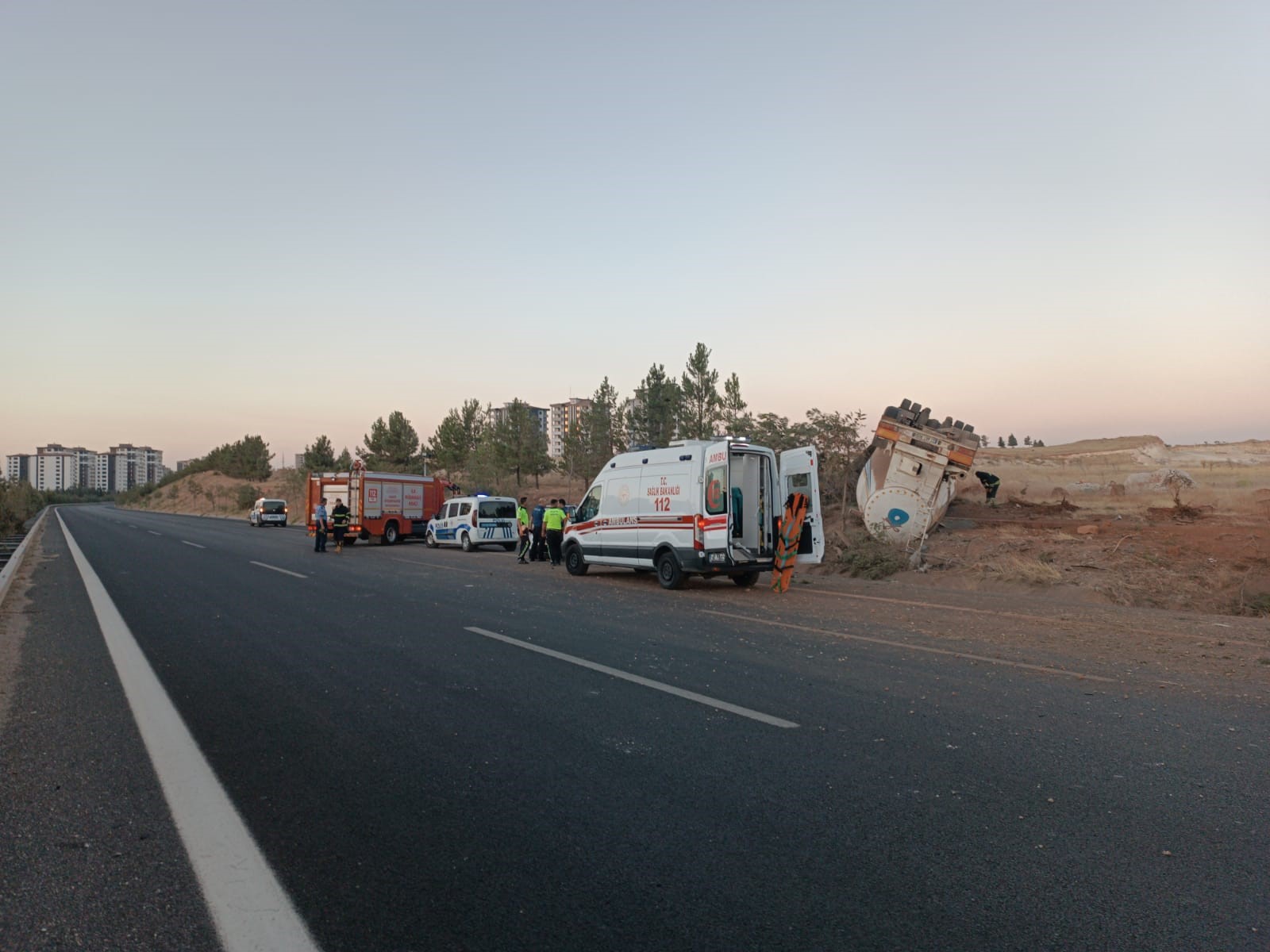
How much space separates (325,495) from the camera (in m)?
33.1

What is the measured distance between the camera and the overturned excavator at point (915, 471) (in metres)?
19.2

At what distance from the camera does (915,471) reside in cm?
1942

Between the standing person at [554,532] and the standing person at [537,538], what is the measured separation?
1527 millimetres

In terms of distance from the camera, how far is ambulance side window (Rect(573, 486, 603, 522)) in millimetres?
17531

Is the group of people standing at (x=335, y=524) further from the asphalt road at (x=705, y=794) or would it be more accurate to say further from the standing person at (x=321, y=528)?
the asphalt road at (x=705, y=794)

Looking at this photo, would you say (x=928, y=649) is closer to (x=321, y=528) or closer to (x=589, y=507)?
(x=589, y=507)

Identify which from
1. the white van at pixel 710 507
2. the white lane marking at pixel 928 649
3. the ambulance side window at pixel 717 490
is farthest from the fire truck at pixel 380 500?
the white lane marking at pixel 928 649

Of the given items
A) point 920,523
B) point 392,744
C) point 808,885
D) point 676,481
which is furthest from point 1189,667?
point 920,523

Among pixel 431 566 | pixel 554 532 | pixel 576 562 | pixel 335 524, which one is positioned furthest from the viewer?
pixel 335 524

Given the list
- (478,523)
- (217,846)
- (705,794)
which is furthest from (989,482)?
(217,846)

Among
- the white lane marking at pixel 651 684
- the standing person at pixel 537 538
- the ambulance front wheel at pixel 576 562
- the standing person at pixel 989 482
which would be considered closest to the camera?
the white lane marking at pixel 651 684

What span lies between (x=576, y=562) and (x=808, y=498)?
5816mm

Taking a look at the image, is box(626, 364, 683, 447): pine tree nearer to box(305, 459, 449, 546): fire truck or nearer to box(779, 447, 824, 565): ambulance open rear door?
box(305, 459, 449, 546): fire truck

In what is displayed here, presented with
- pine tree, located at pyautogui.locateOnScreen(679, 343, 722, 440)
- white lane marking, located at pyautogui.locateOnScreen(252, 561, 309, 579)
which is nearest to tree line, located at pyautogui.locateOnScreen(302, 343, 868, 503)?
pine tree, located at pyautogui.locateOnScreen(679, 343, 722, 440)
